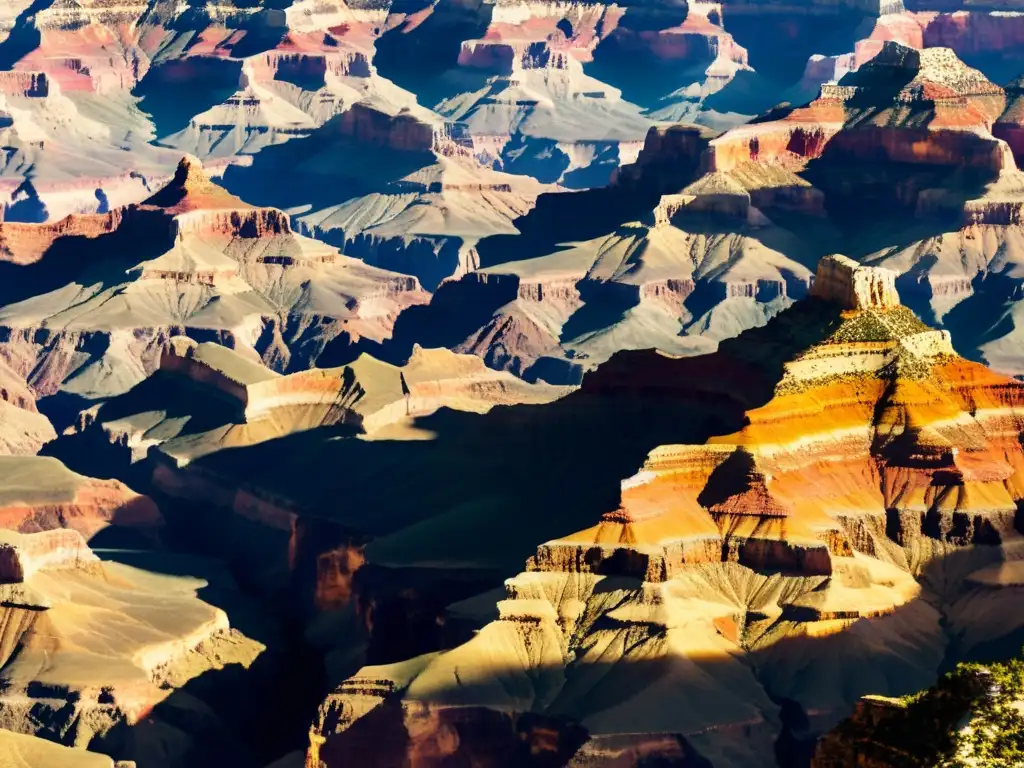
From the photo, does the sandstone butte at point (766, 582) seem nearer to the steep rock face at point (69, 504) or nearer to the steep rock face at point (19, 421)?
the steep rock face at point (69, 504)

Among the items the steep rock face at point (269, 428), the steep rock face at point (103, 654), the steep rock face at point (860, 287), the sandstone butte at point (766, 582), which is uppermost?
the steep rock face at point (860, 287)

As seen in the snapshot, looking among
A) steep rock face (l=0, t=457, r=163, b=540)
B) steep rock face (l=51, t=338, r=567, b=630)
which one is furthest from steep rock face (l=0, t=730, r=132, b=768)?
steep rock face (l=0, t=457, r=163, b=540)

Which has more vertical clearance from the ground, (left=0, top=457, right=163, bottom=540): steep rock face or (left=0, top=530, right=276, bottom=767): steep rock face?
(left=0, top=530, right=276, bottom=767): steep rock face

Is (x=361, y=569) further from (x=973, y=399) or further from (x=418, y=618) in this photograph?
(x=973, y=399)

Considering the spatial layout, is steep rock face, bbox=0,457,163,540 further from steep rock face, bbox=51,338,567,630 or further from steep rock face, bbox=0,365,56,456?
steep rock face, bbox=0,365,56,456

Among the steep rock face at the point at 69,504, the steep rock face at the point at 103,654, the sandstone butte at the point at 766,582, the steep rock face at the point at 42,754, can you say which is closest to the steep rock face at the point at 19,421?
the steep rock face at the point at 69,504

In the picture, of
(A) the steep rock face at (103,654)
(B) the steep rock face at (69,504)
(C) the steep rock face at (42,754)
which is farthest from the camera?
(B) the steep rock face at (69,504)

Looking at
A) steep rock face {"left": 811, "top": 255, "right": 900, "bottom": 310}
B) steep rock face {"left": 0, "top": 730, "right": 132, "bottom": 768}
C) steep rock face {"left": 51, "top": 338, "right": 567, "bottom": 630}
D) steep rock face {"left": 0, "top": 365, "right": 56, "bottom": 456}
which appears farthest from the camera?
steep rock face {"left": 0, "top": 365, "right": 56, "bottom": 456}

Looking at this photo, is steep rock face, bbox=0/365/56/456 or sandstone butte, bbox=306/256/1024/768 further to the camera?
steep rock face, bbox=0/365/56/456
